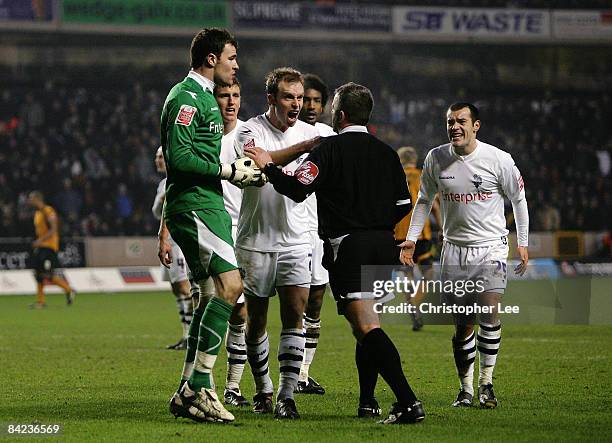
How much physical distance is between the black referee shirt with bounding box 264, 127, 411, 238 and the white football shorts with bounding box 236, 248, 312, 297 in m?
0.63

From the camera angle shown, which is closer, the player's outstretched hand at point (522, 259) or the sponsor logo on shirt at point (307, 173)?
the sponsor logo on shirt at point (307, 173)

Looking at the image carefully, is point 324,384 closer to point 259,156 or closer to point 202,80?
point 259,156

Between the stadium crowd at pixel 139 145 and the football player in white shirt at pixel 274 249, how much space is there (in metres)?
22.1

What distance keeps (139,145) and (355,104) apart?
27267mm

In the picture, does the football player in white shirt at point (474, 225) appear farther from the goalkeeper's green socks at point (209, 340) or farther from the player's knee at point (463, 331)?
the goalkeeper's green socks at point (209, 340)

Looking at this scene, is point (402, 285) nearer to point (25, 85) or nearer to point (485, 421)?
point (485, 421)

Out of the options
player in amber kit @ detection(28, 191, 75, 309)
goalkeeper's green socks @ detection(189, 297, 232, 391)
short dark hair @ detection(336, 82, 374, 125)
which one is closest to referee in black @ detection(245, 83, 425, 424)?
short dark hair @ detection(336, 82, 374, 125)

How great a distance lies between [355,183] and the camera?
7.07 metres

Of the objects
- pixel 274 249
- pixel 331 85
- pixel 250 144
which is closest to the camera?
pixel 250 144

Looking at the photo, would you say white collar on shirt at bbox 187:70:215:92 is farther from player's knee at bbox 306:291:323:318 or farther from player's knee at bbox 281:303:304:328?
player's knee at bbox 306:291:323:318

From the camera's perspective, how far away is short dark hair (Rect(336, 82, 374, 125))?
7.08 metres

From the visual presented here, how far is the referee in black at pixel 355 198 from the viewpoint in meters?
6.95

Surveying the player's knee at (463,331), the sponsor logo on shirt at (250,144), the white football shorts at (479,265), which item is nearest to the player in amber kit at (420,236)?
the white football shorts at (479,265)

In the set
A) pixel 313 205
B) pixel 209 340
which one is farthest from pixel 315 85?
pixel 209 340
